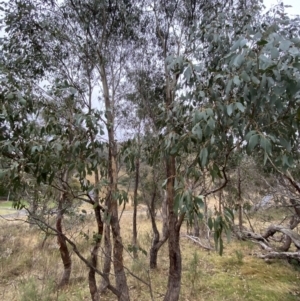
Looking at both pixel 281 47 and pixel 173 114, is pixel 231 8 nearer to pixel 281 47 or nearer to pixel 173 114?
pixel 173 114

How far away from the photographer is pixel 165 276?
4.50 meters

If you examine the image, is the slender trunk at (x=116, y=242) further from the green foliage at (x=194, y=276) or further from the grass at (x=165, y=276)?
the green foliage at (x=194, y=276)

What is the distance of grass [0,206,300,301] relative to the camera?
3650mm

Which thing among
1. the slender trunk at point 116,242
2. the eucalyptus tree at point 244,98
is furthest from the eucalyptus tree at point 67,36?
the eucalyptus tree at point 244,98

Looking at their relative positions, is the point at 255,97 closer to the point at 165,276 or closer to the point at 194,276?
the point at 194,276

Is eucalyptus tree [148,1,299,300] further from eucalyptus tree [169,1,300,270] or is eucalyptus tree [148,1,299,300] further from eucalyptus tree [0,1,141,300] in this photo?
eucalyptus tree [0,1,141,300]

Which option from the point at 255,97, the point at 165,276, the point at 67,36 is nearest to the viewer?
the point at 255,97

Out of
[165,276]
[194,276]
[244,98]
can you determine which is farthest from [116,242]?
[165,276]

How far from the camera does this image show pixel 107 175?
2516 millimetres

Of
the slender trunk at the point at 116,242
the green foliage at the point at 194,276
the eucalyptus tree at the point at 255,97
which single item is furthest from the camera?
the green foliage at the point at 194,276

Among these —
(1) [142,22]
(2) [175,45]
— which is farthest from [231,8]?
(1) [142,22]

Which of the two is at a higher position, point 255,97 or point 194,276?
point 255,97

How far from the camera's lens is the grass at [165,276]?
3.65 metres

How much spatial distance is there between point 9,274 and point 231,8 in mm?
5750
